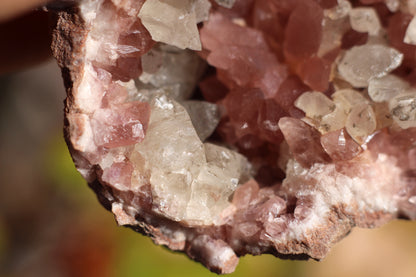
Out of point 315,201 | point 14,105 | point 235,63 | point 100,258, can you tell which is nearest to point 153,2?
point 235,63

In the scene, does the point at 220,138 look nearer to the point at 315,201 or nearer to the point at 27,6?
the point at 315,201

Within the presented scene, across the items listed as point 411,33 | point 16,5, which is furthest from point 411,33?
point 16,5

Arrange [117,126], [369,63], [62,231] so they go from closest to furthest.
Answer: [117,126] → [369,63] → [62,231]

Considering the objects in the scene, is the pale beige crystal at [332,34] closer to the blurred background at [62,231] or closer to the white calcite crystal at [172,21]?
the white calcite crystal at [172,21]

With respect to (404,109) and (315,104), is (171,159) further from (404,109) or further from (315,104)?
(404,109)

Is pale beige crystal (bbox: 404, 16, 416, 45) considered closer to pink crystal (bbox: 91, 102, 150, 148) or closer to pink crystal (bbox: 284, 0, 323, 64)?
pink crystal (bbox: 284, 0, 323, 64)

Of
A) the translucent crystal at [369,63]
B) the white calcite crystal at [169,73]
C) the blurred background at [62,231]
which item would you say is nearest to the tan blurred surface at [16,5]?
the white calcite crystal at [169,73]
